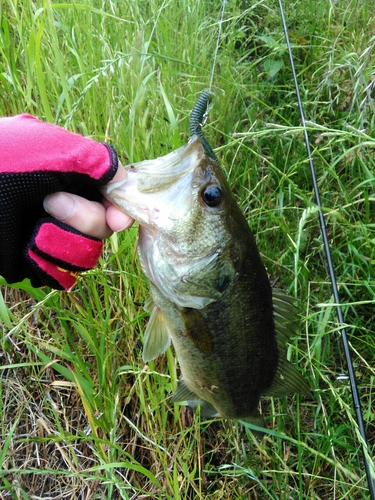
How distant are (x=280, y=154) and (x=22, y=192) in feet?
5.46

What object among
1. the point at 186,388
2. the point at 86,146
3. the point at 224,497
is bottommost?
the point at 224,497

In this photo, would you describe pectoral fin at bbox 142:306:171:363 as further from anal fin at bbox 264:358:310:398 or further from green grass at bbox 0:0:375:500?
anal fin at bbox 264:358:310:398

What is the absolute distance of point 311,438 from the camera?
7.13 feet

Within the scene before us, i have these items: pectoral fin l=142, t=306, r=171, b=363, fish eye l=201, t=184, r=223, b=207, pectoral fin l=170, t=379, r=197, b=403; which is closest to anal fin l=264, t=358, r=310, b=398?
pectoral fin l=170, t=379, r=197, b=403

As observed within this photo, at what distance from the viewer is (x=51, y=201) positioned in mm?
1330

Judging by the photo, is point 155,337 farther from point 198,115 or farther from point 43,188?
point 198,115

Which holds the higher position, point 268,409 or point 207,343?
point 207,343

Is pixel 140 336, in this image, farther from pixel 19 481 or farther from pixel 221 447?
pixel 19 481

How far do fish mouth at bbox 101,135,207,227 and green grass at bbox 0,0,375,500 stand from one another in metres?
0.37

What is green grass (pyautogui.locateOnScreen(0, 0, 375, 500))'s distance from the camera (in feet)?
6.25

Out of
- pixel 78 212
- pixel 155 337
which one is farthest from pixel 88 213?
pixel 155 337

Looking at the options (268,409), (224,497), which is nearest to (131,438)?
(224,497)

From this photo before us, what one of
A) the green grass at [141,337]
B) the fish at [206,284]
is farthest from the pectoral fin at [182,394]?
the green grass at [141,337]

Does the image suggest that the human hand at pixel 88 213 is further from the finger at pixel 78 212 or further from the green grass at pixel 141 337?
the green grass at pixel 141 337
